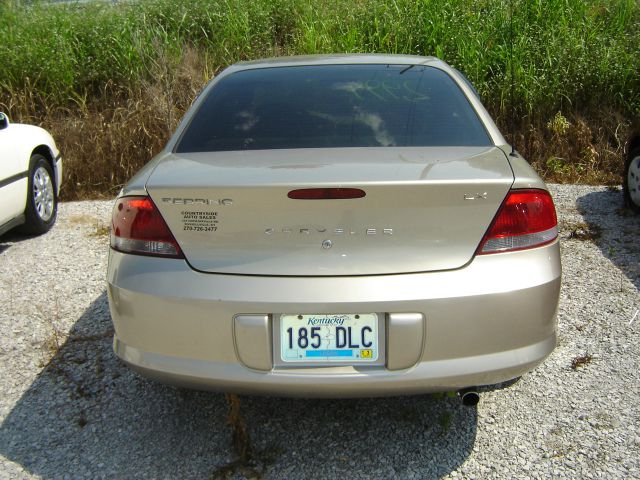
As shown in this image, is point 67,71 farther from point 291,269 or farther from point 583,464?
point 583,464

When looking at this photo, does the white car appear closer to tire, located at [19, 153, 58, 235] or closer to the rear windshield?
tire, located at [19, 153, 58, 235]

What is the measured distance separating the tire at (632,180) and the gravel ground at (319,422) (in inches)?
87.2

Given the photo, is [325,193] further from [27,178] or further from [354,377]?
[27,178]

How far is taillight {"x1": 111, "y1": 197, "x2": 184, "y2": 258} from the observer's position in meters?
2.32

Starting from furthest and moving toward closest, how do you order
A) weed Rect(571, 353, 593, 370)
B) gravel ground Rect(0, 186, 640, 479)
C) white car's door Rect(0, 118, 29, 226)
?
white car's door Rect(0, 118, 29, 226) < weed Rect(571, 353, 593, 370) < gravel ground Rect(0, 186, 640, 479)

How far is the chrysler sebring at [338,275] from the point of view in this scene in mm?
2191

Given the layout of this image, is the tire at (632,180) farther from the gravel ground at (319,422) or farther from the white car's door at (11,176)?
the white car's door at (11,176)

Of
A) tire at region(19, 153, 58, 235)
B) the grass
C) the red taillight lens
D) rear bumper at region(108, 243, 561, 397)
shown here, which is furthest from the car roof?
the grass

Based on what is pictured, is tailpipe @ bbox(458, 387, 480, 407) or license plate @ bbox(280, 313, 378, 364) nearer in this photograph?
license plate @ bbox(280, 313, 378, 364)

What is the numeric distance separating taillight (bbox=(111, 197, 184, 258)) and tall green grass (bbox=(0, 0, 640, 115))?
611 cm

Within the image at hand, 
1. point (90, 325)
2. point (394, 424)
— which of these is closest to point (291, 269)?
point (394, 424)

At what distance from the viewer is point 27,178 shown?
555 centimetres

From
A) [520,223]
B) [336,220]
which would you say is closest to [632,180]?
[520,223]

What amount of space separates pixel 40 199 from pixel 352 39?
179 inches
